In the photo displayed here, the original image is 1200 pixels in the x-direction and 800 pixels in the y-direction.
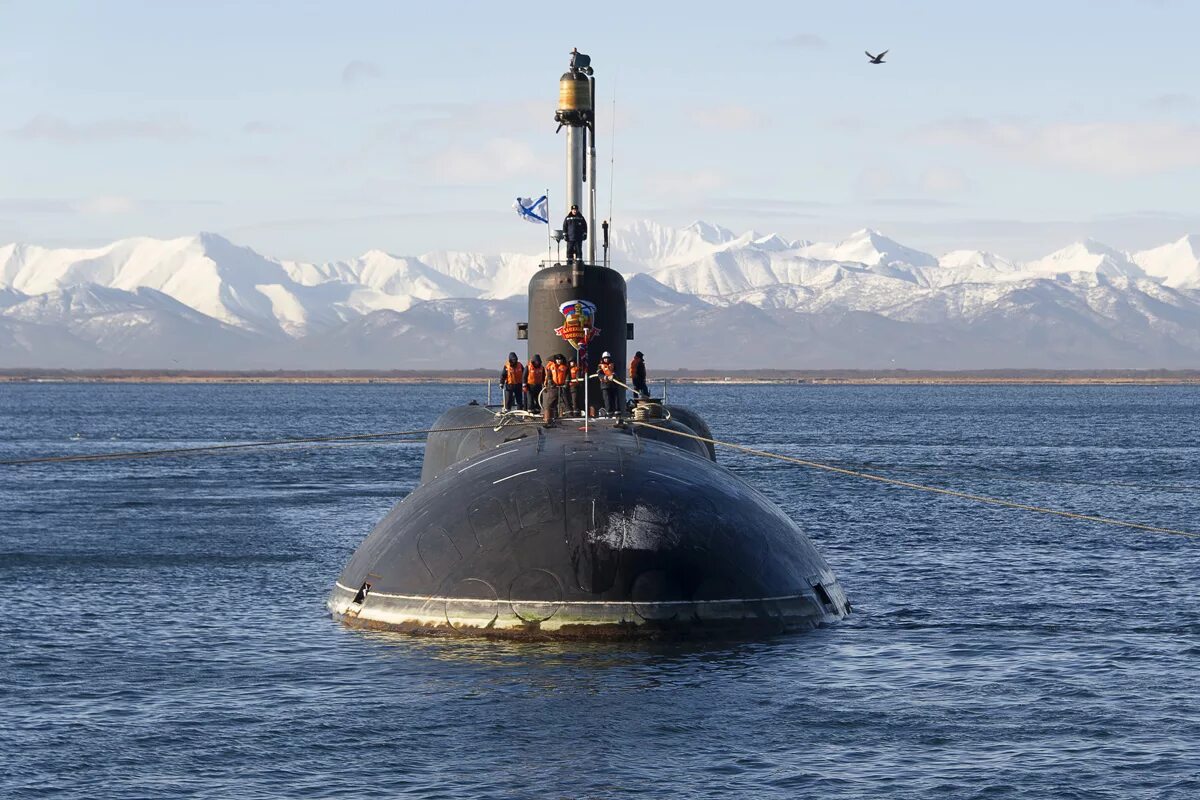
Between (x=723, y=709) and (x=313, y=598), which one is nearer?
(x=723, y=709)

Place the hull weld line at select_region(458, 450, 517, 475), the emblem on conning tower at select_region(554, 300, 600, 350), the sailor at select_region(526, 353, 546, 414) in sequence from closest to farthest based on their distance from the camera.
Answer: the hull weld line at select_region(458, 450, 517, 475)
the emblem on conning tower at select_region(554, 300, 600, 350)
the sailor at select_region(526, 353, 546, 414)

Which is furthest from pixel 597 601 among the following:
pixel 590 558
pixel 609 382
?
pixel 609 382

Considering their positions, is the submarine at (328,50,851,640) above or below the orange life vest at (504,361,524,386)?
below

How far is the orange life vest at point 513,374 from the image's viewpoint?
3666 cm

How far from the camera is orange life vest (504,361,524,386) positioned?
36656 mm

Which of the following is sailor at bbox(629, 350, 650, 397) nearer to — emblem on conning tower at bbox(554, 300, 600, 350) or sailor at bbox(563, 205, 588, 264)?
emblem on conning tower at bbox(554, 300, 600, 350)

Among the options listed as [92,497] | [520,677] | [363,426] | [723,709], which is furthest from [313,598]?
[363,426]

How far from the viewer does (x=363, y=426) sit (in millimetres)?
138250

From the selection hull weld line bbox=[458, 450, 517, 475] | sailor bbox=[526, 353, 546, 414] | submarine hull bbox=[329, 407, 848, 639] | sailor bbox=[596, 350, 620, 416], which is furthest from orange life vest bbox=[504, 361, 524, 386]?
submarine hull bbox=[329, 407, 848, 639]

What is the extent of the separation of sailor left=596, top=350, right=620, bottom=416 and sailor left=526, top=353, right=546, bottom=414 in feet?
4.04

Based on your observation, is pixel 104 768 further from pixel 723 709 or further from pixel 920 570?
pixel 920 570

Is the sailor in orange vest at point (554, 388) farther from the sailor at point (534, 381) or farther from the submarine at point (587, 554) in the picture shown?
the submarine at point (587, 554)

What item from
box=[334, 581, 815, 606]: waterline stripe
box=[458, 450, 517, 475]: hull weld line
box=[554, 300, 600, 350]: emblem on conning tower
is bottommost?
box=[334, 581, 815, 606]: waterline stripe

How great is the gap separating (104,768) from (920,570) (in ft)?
74.5
